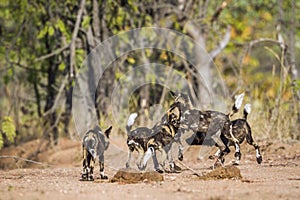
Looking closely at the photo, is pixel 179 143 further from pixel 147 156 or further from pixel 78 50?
pixel 78 50

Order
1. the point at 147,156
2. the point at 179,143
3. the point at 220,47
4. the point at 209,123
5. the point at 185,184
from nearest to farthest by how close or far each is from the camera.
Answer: the point at 185,184, the point at 147,156, the point at 179,143, the point at 209,123, the point at 220,47

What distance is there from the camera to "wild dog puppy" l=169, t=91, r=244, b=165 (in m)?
7.23

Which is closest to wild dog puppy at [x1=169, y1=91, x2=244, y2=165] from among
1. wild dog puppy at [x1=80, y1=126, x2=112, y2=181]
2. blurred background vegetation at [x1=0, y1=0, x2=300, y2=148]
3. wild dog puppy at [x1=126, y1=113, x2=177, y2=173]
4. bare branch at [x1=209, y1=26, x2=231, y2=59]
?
wild dog puppy at [x1=126, y1=113, x2=177, y2=173]

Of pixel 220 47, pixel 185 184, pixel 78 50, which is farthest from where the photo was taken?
pixel 220 47

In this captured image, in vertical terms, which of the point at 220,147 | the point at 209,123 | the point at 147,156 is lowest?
Result: the point at 147,156

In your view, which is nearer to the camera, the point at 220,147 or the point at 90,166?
the point at 90,166

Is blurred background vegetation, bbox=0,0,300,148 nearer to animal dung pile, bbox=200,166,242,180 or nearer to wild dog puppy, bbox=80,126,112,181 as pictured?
wild dog puppy, bbox=80,126,112,181

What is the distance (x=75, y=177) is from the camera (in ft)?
25.2

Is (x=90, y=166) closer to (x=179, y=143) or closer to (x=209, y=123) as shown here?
(x=179, y=143)

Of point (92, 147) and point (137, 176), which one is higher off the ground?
point (92, 147)

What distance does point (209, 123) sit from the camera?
24.4 ft

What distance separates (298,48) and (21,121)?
34.6ft

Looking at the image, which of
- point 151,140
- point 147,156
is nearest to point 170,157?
point 151,140

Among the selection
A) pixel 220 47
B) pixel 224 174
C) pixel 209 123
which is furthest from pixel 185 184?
pixel 220 47
